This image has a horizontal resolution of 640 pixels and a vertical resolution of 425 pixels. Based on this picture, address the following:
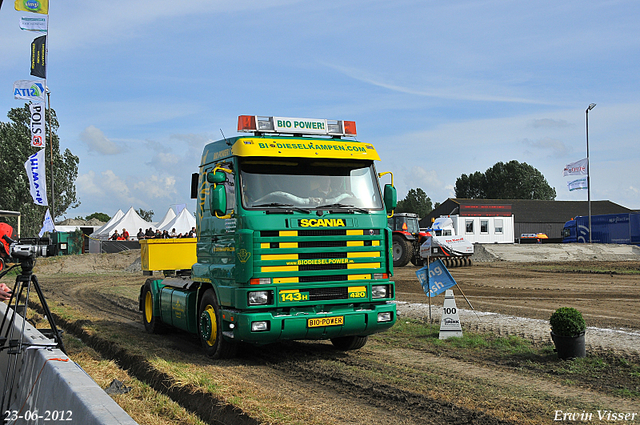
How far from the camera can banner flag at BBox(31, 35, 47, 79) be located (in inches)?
1115

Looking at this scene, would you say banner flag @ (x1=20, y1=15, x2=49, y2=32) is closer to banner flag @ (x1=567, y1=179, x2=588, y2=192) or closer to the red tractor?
the red tractor

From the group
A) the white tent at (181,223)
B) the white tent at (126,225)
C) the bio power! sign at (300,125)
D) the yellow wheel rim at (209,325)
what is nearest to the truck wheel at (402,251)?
the bio power! sign at (300,125)

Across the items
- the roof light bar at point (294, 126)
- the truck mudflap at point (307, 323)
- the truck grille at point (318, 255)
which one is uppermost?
the roof light bar at point (294, 126)

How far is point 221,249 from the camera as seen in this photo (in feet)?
25.9

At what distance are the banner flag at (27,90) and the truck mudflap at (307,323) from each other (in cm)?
2440

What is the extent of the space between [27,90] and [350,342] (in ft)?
82.2

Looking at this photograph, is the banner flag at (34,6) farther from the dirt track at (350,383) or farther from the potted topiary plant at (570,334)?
the potted topiary plant at (570,334)

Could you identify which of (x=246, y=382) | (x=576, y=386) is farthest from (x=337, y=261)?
(x=576, y=386)

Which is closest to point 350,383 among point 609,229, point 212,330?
point 212,330

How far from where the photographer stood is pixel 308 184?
25.5 ft

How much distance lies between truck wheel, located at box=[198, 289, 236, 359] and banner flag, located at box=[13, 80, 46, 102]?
76.8 feet

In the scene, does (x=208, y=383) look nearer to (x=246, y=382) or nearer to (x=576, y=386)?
(x=246, y=382)

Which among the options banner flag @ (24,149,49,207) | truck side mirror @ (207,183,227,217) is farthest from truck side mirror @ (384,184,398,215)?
banner flag @ (24,149,49,207)

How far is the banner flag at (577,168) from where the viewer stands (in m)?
43.0
